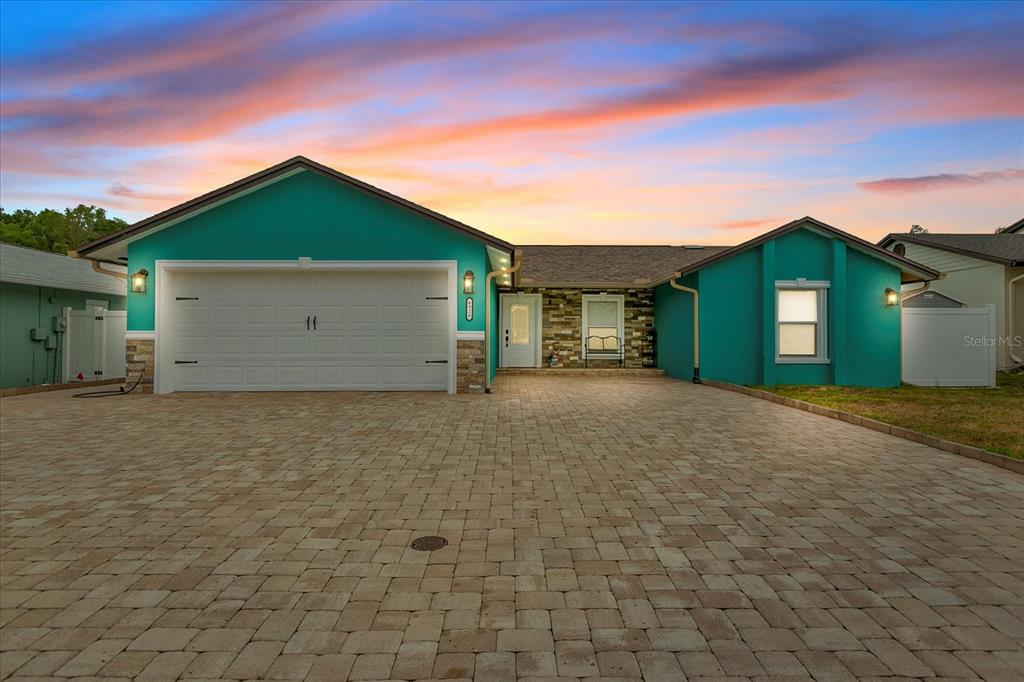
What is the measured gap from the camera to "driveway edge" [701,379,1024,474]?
5156mm

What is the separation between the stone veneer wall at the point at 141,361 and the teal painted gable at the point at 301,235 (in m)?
0.34

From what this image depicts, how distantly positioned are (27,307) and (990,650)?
59.6 feet

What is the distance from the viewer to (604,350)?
17.0 meters

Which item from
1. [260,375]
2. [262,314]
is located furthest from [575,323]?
[260,375]

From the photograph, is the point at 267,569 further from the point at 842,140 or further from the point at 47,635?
the point at 842,140

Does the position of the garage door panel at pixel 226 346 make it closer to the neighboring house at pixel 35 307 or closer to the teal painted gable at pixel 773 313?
the neighboring house at pixel 35 307

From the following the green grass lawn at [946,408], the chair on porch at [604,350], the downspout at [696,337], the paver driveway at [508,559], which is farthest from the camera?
the chair on porch at [604,350]

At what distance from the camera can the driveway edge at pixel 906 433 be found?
516 cm

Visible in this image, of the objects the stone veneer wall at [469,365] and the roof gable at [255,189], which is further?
the stone veneer wall at [469,365]

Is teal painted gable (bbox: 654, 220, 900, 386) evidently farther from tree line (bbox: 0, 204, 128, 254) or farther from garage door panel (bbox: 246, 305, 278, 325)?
tree line (bbox: 0, 204, 128, 254)

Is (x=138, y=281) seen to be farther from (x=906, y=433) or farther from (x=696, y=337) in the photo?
(x=906, y=433)

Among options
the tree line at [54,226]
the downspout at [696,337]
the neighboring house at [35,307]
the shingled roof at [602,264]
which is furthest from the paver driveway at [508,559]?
the tree line at [54,226]

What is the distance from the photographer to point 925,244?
1859 cm

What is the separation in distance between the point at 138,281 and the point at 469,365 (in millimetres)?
7219
